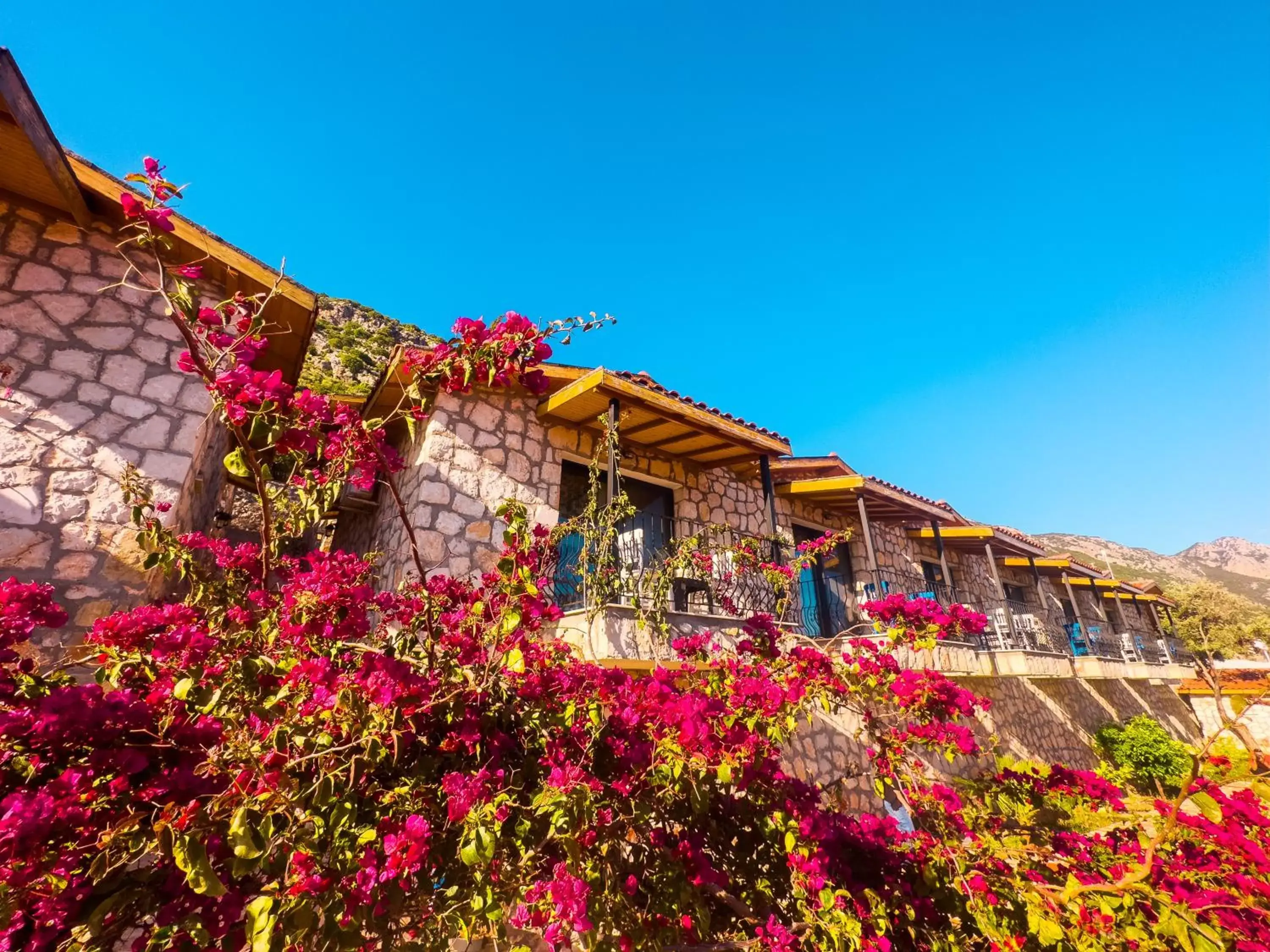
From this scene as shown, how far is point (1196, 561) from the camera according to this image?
303 feet

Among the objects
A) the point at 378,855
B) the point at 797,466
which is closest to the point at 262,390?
the point at 378,855

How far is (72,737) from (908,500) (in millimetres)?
11059

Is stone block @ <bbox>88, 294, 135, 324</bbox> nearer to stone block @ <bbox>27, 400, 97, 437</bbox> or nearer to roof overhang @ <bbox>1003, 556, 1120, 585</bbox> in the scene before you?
stone block @ <bbox>27, 400, 97, 437</bbox>

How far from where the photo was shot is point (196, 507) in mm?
4938

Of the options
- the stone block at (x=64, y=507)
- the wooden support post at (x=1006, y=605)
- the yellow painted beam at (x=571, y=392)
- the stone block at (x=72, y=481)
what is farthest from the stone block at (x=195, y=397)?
the wooden support post at (x=1006, y=605)

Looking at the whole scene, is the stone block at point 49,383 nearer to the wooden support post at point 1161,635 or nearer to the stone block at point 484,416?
the stone block at point 484,416

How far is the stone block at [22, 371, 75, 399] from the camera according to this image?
393cm

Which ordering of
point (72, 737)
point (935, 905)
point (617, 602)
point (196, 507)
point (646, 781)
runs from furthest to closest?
point (617, 602)
point (196, 507)
point (935, 905)
point (646, 781)
point (72, 737)

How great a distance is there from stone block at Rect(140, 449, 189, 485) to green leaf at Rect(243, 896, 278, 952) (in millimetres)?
4246

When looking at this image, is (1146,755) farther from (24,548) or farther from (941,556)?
(24,548)

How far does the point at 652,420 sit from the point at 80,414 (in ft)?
17.5

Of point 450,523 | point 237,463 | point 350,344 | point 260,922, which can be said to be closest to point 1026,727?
point 450,523

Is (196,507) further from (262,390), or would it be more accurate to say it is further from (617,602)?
(262,390)

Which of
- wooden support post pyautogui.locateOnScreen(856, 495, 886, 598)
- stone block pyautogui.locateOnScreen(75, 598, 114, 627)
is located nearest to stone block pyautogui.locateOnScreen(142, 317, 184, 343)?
stone block pyautogui.locateOnScreen(75, 598, 114, 627)
